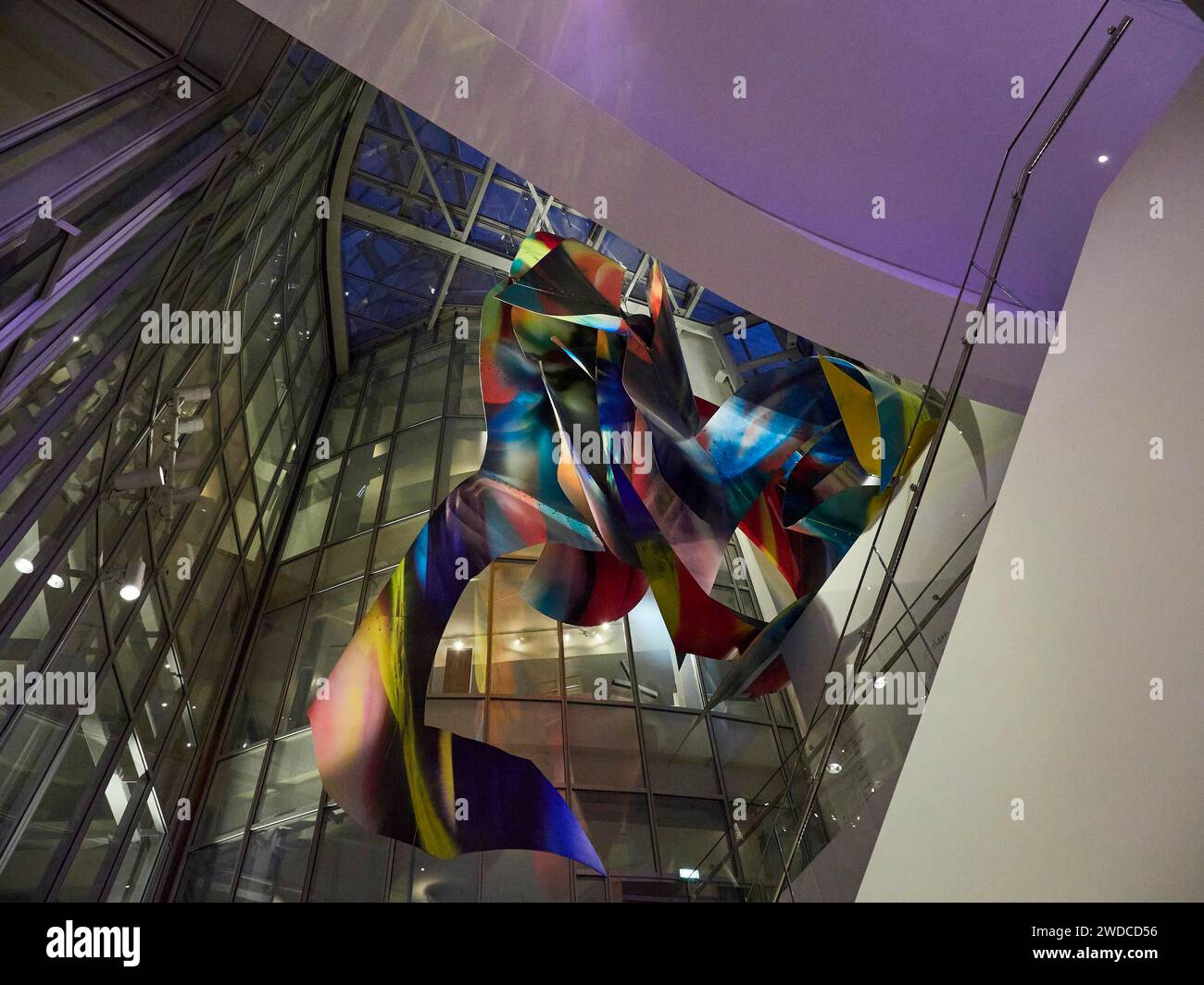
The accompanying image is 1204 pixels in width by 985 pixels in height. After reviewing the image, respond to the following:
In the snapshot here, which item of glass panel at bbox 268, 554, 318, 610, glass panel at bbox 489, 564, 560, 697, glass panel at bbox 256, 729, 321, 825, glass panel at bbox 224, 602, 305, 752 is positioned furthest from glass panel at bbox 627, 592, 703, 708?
glass panel at bbox 268, 554, 318, 610

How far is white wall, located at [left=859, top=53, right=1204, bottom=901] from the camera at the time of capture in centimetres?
303

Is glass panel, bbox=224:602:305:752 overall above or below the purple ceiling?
below

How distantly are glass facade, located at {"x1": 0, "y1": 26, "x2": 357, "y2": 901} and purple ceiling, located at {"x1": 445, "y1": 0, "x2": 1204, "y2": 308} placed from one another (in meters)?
4.49

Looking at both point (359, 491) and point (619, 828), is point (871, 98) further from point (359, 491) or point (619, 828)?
point (359, 491)

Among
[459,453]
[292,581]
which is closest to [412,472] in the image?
[459,453]

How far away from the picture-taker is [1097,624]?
10.8 feet

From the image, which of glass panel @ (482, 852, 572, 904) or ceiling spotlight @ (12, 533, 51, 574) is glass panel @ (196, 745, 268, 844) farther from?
ceiling spotlight @ (12, 533, 51, 574)

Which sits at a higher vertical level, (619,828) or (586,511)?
(586,511)

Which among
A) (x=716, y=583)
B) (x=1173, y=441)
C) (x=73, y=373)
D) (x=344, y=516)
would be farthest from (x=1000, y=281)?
(x=344, y=516)

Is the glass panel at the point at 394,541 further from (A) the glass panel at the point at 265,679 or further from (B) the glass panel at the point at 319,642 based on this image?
(A) the glass panel at the point at 265,679

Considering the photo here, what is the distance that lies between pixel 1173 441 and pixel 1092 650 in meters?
0.81

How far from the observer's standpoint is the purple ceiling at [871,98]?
7.41 m

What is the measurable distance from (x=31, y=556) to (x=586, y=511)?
5.92 meters

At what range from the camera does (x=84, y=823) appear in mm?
9766
